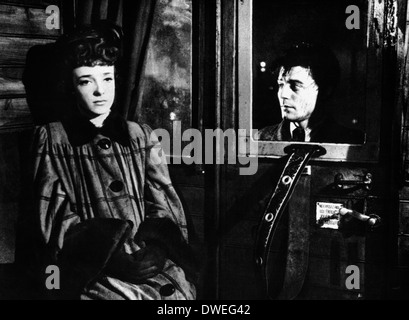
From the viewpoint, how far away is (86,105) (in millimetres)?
3451

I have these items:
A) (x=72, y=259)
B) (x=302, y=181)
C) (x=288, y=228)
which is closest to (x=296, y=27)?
(x=302, y=181)

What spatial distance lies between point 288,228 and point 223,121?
2.70ft

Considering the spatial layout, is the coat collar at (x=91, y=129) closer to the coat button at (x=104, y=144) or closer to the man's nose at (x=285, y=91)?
the coat button at (x=104, y=144)

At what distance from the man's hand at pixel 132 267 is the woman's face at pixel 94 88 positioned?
98 cm

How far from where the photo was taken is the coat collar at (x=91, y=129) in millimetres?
3451

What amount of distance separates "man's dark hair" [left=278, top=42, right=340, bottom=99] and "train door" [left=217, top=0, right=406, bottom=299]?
0.15 feet

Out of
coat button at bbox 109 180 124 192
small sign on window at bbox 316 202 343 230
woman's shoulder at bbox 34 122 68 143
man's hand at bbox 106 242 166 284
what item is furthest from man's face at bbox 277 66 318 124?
woman's shoulder at bbox 34 122 68 143

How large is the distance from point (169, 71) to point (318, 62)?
988 millimetres

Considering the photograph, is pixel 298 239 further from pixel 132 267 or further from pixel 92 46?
pixel 92 46

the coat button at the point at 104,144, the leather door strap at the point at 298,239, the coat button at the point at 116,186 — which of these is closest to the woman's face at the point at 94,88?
the coat button at the point at 104,144

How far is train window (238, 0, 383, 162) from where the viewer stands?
3.13m

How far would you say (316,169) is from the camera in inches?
130

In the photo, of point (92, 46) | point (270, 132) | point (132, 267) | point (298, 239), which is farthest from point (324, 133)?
point (92, 46)

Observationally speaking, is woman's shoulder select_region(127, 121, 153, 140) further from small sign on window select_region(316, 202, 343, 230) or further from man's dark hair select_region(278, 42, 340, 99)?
small sign on window select_region(316, 202, 343, 230)
